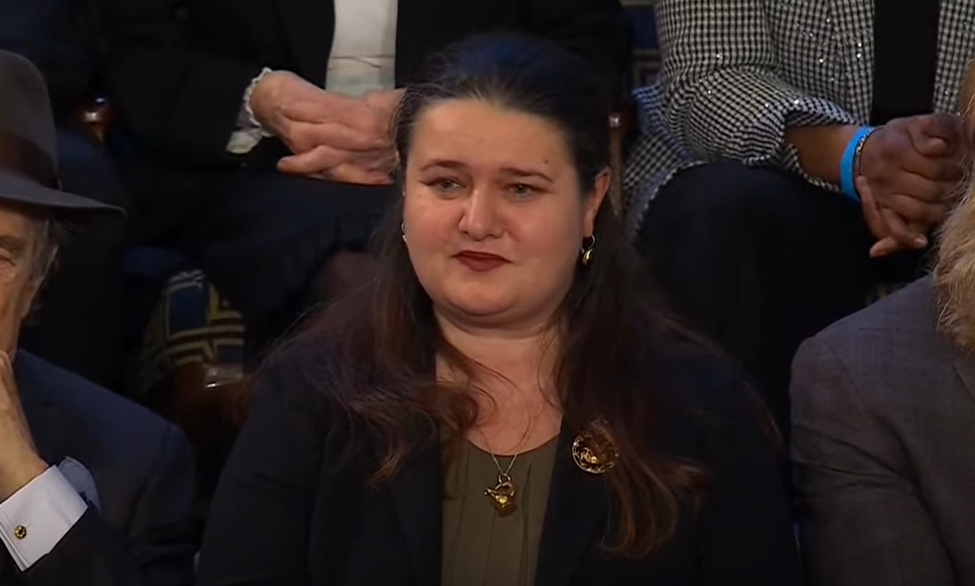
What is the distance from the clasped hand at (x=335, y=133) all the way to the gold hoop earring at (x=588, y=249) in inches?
22.3

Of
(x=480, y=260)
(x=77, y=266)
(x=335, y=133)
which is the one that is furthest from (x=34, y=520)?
(x=335, y=133)

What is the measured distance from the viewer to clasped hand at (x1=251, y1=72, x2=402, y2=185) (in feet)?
7.96

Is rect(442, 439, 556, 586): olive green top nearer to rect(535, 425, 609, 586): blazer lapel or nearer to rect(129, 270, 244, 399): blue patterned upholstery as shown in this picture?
rect(535, 425, 609, 586): blazer lapel

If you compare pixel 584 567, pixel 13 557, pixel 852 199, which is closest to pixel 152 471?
pixel 13 557

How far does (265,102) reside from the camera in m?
2.49

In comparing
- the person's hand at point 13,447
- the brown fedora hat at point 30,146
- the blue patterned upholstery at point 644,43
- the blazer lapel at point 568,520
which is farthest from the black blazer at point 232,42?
the blazer lapel at point 568,520

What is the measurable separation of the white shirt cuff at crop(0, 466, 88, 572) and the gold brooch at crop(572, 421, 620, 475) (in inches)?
20.7

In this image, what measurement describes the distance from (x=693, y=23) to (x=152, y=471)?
1.07 metres

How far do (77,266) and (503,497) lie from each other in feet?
2.69

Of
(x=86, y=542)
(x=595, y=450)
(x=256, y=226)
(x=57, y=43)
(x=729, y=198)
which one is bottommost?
(x=86, y=542)

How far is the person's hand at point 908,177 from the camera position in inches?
86.9

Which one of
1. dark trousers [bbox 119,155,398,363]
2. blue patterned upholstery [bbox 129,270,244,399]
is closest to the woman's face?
Answer: dark trousers [bbox 119,155,398,363]

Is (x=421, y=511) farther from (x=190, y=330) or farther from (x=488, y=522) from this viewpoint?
(x=190, y=330)

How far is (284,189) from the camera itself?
243 centimetres
